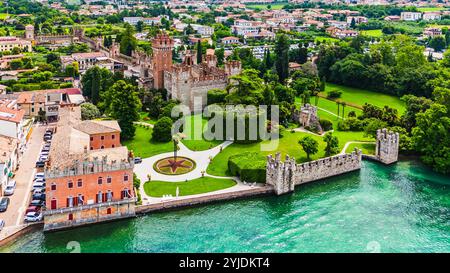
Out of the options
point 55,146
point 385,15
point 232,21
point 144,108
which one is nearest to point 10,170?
point 55,146

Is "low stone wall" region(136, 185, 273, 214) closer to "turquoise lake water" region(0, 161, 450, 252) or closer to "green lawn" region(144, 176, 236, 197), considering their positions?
"turquoise lake water" region(0, 161, 450, 252)

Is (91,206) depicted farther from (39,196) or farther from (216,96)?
(216,96)

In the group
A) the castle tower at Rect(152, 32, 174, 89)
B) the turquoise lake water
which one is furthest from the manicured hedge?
the castle tower at Rect(152, 32, 174, 89)

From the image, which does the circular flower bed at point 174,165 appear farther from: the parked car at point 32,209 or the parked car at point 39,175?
the parked car at point 32,209

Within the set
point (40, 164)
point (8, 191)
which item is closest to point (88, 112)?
point (40, 164)
